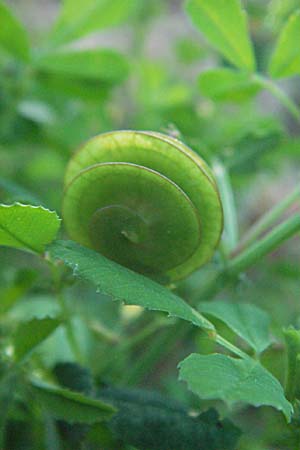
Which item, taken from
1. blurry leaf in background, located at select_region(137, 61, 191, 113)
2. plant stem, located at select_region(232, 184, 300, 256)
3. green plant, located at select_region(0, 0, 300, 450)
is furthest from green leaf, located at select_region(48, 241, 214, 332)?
blurry leaf in background, located at select_region(137, 61, 191, 113)

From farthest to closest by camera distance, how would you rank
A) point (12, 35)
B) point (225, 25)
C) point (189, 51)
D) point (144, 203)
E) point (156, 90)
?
point (189, 51) < point (156, 90) < point (12, 35) < point (225, 25) < point (144, 203)

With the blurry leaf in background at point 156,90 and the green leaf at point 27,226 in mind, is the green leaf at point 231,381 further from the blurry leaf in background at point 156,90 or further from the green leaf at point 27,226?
the blurry leaf in background at point 156,90

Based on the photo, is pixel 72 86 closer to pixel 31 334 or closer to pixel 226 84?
pixel 226 84

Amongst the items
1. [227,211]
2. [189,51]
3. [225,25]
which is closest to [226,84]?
[225,25]

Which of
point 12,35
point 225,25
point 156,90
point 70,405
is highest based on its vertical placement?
point 225,25

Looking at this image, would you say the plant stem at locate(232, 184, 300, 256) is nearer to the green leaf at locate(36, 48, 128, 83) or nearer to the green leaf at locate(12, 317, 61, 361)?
the green leaf at locate(12, 317, 61, 361)

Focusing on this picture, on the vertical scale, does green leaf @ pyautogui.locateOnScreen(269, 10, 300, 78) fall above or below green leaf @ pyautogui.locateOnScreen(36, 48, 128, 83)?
above
